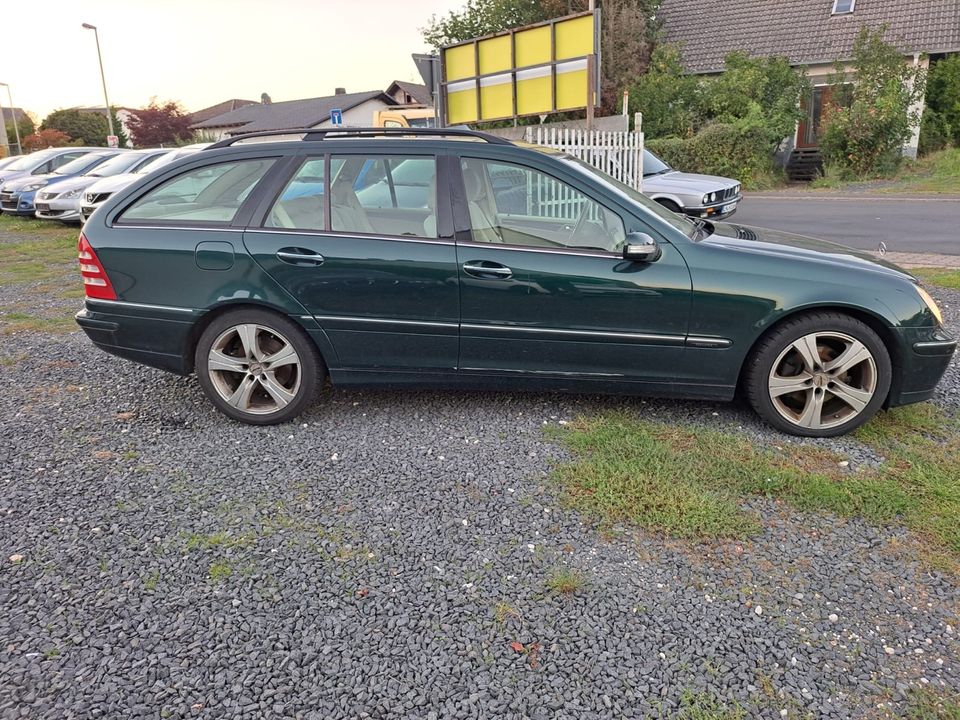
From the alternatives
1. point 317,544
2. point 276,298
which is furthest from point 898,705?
point 276,298

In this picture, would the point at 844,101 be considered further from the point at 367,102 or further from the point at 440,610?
the point at 367,102

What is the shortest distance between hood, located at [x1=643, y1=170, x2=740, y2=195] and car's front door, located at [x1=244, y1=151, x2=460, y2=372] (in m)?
8.09

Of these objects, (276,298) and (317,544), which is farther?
(276,298)

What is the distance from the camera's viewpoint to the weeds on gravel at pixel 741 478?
3203mm

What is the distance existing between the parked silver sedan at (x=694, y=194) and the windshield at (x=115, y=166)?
1077 centimetres

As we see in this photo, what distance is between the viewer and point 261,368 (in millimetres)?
4250

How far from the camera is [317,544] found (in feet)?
10.2

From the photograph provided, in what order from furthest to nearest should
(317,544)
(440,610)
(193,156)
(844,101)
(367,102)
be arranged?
(367,102), (844,101), (193,156), (317,544), (440,610)

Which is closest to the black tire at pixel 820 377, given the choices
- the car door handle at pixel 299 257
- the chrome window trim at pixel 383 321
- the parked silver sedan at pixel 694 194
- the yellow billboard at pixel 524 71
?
the chrome window trim at pixel 383 321

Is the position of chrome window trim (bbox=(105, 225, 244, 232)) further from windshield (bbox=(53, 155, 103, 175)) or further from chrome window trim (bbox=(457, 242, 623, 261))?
windshield (bbox=(53, 155, 103, 175))

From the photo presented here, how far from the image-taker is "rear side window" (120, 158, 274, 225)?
14.0 feet

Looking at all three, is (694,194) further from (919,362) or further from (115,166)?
(115,166)

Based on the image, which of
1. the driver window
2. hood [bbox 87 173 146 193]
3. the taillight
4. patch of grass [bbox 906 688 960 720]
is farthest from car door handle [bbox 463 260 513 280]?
hood [bbox 87 173 146 193]

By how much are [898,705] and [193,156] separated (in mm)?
4230
